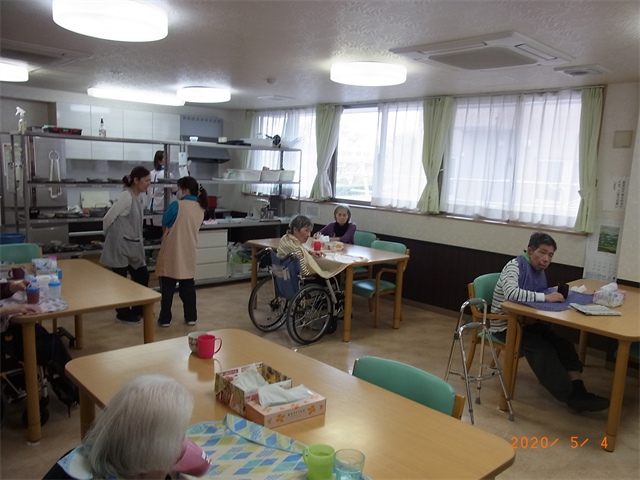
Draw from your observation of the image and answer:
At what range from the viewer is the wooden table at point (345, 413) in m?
1.43

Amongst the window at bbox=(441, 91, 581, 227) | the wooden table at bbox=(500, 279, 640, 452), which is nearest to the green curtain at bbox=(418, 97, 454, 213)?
the window at bbox=(441, 91, 581, 227)

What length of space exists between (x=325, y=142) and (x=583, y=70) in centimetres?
351

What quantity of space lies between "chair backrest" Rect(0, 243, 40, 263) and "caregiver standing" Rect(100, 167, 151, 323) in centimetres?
70

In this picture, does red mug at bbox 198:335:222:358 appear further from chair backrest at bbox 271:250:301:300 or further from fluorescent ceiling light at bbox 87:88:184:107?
fluorescent ceiling light at bbox 87:88:184:107

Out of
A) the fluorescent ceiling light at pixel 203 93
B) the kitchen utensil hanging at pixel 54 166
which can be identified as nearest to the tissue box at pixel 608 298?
the fluorescent ceiling light at pixel 203 93

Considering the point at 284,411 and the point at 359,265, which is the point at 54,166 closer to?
the point at 359,265

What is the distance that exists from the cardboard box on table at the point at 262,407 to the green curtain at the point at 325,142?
5208 millimetres

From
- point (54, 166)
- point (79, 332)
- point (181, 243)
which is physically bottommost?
point (79, 332)

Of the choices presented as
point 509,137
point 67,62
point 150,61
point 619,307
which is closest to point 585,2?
point 619,307

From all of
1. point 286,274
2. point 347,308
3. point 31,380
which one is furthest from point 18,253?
point 347,308

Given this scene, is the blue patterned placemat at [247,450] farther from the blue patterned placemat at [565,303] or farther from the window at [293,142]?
the window at [293,142]

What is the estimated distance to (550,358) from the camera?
3299 mm

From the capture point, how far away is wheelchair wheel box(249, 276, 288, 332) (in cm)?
469
